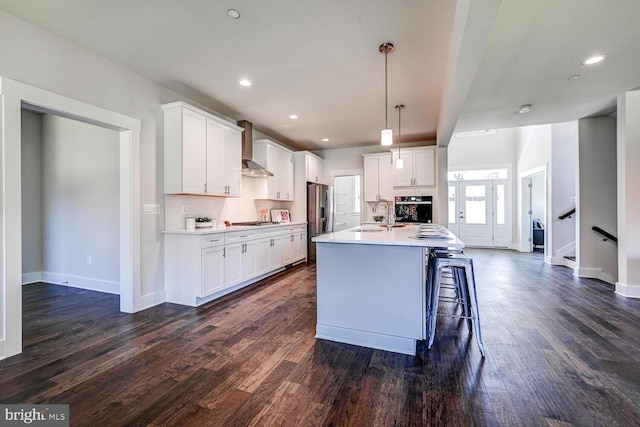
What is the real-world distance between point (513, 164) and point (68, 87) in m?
9.14

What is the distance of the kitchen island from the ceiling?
1506 mm

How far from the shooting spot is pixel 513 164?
7.64 m

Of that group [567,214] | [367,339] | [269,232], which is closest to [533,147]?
[567,214]

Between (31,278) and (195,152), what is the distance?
135 inches

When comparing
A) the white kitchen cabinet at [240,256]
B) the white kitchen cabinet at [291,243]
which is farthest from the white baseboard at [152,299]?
the white kitchen cabinet at [291,243]

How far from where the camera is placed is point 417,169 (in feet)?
18.8

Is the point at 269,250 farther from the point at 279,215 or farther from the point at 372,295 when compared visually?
the point at 372,295

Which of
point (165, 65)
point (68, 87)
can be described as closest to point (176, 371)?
point (68, 87)

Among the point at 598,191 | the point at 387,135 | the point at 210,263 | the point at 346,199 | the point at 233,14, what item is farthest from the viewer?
the point at 346,199

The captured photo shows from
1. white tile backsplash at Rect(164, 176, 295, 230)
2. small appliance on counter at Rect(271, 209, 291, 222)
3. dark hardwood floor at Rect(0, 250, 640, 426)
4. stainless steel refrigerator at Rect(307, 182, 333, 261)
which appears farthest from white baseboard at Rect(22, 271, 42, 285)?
stainless steel refrigerator at Rect(307, 182, 333, 261)

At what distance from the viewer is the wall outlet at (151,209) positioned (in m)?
3.26

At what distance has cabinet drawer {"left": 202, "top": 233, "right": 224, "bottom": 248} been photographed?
3.33 meters

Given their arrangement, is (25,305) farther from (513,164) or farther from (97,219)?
(513,164)

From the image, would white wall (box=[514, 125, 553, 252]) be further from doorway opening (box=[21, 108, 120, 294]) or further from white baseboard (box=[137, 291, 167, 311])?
doorway opening (box=[21, 108, 120, 294])
